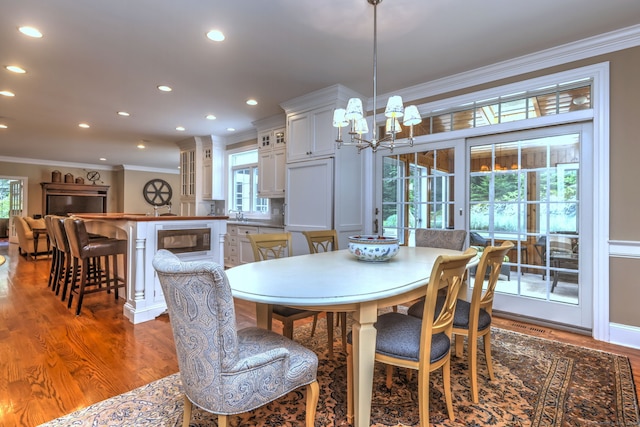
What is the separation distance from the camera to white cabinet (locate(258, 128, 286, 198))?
498cm

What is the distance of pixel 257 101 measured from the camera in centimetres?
428

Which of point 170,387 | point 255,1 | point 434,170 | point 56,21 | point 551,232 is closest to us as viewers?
point 170,387

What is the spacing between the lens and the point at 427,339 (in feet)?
4.83

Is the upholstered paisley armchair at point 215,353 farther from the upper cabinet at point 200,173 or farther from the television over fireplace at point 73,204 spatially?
the television over fireplace at point 73,204

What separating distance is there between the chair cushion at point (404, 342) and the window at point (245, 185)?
14.3 ft

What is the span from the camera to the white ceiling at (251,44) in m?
2.29

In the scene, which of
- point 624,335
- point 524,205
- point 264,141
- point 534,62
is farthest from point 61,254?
point 624,335

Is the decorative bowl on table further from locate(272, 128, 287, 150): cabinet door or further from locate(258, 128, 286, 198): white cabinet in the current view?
locate(272, 128, 287, 150): cabinet door

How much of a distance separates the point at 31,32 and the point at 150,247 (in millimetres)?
2041

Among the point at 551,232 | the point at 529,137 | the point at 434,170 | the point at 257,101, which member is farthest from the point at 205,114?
the point at 551,232

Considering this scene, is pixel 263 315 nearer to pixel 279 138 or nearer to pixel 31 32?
pixel 31 32

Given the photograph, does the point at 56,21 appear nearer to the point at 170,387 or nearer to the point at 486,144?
the point at 170,387

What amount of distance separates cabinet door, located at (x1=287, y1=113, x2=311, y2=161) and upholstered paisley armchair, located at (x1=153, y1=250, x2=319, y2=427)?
2.95 m

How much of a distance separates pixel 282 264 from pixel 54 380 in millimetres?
1641
